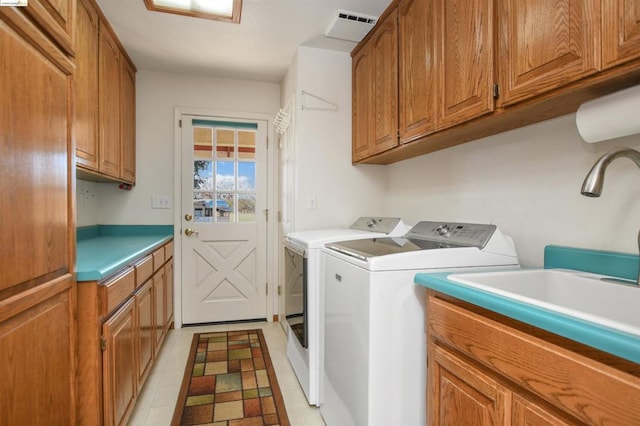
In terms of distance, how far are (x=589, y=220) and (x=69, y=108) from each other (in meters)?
1.94

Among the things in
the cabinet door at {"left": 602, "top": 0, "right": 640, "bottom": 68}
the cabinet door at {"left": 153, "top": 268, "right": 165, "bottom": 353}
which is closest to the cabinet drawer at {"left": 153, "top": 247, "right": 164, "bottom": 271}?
the cabinet door at {"left": 153, "top": 268, "right": 165, "bottom": 353}

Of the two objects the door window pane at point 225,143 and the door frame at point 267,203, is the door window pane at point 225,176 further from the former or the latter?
the door frame at point 267,203

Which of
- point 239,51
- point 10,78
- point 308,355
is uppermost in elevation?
point 239,51

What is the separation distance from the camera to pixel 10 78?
2.83 ft

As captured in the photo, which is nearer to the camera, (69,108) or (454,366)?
(454,366)

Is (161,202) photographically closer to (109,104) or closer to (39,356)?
(109,104)

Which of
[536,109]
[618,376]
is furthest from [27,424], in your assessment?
[536,109]

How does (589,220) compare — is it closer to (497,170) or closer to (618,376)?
(497,170)

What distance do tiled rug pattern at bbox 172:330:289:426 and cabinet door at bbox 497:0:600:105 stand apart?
75.3 inches

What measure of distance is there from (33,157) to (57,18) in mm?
498

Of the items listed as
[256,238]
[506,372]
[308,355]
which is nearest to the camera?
[506,372]

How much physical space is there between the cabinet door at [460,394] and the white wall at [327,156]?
157 centimetres

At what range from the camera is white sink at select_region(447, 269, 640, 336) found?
962 millimetres

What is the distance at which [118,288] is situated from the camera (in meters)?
1.47
